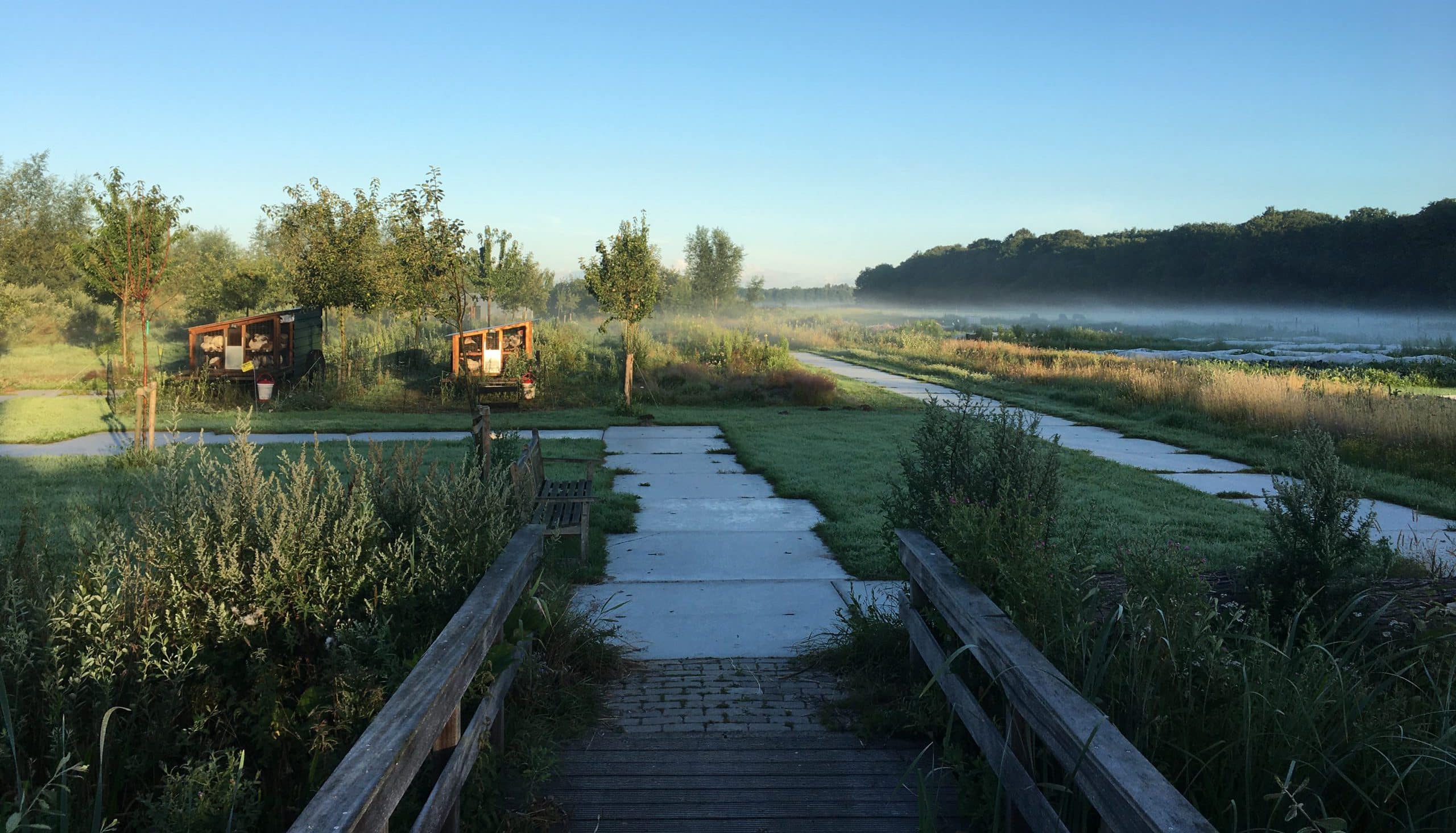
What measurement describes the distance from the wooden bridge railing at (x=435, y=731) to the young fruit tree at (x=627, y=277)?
15.7 m

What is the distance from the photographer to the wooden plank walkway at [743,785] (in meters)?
2.98

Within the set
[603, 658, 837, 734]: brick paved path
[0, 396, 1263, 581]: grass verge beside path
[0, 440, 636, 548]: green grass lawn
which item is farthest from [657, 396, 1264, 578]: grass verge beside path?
[0, 440, 636, 548]: green grass lawn

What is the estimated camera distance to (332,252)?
757 inches

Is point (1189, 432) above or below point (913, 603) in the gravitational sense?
A: below

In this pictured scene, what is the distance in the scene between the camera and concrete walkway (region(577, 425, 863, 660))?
5082 mm

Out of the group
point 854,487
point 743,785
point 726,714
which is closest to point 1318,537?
point 726,714

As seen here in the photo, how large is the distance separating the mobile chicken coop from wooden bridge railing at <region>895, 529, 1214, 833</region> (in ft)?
52.3

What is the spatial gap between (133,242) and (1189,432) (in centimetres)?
1756

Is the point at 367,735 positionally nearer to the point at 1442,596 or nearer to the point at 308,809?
the point at 308,809

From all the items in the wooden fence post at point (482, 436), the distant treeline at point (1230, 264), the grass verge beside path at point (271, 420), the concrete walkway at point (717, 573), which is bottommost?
the concrete walkway at point (717, 573)

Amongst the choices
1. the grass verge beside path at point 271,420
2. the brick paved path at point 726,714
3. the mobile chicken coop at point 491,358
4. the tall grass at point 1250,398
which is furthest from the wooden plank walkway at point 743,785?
the mobile chicken coop at point 491,358

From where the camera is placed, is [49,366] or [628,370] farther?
[49,366]

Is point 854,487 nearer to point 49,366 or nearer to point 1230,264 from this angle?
point 49,366

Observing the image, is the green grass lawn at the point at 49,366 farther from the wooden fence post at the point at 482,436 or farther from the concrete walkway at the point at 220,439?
the wooden fence post at the point at 482,436
